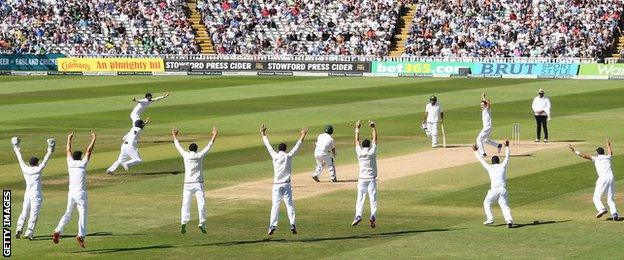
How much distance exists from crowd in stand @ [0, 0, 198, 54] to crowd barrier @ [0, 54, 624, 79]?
2262 mm

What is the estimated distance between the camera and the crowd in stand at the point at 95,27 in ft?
270

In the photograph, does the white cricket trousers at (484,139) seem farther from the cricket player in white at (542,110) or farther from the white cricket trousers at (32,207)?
the white cricket trousers at (32,207)

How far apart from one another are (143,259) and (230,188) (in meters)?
8.98

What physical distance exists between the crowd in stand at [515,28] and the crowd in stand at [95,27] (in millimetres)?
15739

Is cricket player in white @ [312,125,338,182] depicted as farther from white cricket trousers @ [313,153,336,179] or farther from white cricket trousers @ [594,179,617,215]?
white cricket trousers @ [594,179,617,215]

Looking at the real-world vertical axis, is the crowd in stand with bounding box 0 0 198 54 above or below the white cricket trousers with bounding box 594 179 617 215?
above

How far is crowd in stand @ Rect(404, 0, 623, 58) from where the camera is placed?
7412 centimetres

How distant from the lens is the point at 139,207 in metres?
28.5

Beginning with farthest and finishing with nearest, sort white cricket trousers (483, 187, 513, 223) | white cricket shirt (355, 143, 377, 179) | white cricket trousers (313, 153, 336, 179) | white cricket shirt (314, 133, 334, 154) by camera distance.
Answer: white cricket shirt (314, 133, 334, 154)
white cricket trousers (313, 153, 336, 179)
white cricket shirt (355, 143, 377, 179)
white cricket trousers (483, 187, 513, 223)

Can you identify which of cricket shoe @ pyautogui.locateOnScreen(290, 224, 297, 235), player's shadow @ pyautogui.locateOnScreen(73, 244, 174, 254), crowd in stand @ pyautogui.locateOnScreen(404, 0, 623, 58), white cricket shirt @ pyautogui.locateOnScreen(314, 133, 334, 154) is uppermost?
crowd in stand @ pyautogui.locateOnScreen(404, 0, 623, 58)

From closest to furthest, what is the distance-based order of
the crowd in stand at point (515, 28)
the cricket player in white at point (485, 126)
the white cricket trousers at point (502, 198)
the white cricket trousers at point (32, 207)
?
1. the white cricket trousers at point (32, 207)
2. the white cricket trousers at point (502, 198)
3. the cricket player in white at point (485, 126)
4. the crowd in stand at point (515, 28)

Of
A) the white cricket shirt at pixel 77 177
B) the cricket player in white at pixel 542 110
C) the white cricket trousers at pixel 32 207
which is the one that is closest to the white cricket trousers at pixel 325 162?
the white cricket trousers at pixel 32 207

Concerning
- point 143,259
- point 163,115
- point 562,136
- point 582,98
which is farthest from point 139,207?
point 582,98

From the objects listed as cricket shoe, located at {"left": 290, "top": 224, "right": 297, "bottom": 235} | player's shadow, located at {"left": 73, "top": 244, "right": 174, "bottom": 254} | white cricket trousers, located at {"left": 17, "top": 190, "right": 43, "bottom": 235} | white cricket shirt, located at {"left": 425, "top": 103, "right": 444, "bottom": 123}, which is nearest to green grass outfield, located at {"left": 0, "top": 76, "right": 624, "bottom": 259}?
player's shadow, located at {"left": 73, "top": 244, "right": 174, "bottom": 254}
